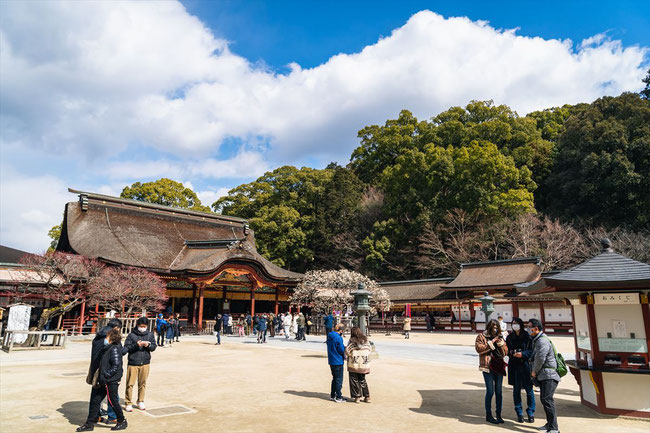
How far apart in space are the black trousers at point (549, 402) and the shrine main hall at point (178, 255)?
24515 mm

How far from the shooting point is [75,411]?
23.4 ft

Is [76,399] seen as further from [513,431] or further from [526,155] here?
[526,155]

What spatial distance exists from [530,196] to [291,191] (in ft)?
84.2

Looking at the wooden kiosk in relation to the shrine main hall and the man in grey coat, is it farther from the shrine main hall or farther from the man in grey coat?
the shrine main hall

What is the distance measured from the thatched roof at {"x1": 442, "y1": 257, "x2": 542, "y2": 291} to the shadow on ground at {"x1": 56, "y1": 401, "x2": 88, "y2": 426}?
26008mm

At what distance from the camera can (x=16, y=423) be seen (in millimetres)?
6238

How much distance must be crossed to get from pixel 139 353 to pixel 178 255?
27126mm

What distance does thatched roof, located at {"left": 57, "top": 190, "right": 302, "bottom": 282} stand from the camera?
29.0 meters

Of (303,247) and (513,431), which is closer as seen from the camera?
(513,431)

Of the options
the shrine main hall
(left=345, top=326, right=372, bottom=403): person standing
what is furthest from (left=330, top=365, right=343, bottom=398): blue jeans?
the shrine main hall

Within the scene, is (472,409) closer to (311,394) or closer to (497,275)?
(311,394)

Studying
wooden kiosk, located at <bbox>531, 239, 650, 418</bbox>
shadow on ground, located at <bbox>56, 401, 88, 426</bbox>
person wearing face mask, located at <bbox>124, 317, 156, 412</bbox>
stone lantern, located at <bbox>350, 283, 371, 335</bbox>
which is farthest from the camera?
stone lantern, located at <bbox>350, 283, 371, 335</bbox>

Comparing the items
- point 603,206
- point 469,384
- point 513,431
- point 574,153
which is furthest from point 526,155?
point 513,431

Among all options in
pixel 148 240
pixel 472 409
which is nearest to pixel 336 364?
pixel 472 409
